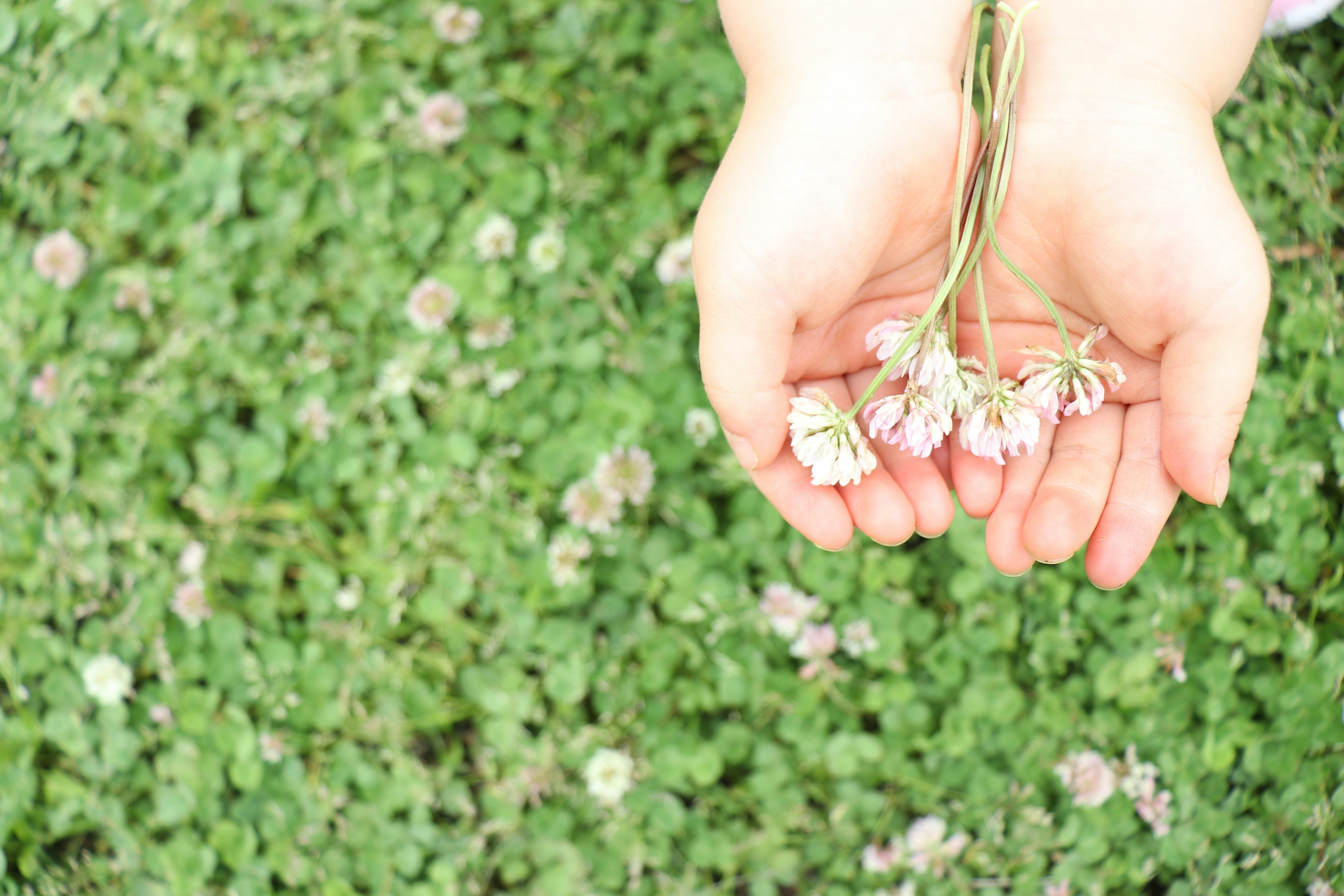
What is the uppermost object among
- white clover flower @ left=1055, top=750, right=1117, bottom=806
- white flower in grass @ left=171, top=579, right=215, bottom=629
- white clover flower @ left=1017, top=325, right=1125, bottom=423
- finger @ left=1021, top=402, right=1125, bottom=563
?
white clover flower @ left=1017, top=325, right=1125, bottom=423

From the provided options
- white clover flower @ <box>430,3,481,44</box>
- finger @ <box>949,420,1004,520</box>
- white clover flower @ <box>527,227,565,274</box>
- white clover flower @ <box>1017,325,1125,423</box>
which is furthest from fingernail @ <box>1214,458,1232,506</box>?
white clover flower @ <box>430,3,481,44</box>

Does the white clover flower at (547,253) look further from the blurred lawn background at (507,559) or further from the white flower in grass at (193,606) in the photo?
the white flower in grass at (193,606)

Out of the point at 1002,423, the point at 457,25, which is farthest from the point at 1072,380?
the point at 457,25

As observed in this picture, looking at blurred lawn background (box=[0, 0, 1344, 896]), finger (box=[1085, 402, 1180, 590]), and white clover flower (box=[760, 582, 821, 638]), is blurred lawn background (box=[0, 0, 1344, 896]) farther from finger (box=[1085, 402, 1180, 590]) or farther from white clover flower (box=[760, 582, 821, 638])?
finger (box=[1085, 402, 1180, 590])

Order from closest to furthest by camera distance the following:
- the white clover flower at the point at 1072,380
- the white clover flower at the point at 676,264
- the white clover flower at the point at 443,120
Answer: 1. the white clover flower at the point at 1072,380
2. the white clover flower at the point at 676,264
3. the white clover flower at the point at 443,120

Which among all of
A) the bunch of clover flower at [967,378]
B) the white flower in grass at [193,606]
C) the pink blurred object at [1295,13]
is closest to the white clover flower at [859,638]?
the bunch of clover flower at [967,378]

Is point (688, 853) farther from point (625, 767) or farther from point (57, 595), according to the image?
point (57, 595)
